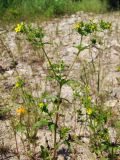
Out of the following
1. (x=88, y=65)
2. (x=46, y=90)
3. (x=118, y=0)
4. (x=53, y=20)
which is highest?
(x=118, y=0)

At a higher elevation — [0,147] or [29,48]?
[29,48]

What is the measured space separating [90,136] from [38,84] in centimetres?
121

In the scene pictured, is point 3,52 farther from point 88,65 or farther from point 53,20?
point 53,20

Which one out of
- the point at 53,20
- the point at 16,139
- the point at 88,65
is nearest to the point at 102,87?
the point at 88,65

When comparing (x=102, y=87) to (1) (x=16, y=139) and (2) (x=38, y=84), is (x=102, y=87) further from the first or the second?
(1) (x=16, y=139)

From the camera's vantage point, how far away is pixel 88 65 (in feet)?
15.5

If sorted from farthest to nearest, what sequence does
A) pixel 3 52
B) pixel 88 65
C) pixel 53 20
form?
pixel 53 20 → pixel 3 52 → pixel 88 65

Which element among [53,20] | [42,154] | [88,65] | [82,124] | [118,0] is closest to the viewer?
[42,154]

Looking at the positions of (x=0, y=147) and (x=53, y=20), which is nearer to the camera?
(x=0, y=147)

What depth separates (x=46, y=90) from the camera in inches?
164

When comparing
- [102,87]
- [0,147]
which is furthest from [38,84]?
[0,147]

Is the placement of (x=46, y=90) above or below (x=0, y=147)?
above

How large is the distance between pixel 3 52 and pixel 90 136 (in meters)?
2.32

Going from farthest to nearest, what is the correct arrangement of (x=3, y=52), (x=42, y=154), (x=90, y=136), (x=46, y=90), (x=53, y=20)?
(x=53, y=20)
(x=3, y=52)
(x=46, y=90)
(x=90, y=136)
(x=42, y=154)
